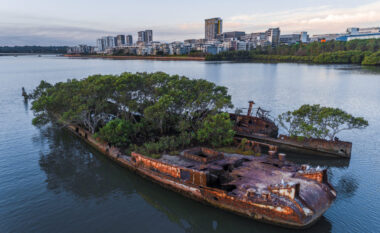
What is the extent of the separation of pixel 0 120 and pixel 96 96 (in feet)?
91.6

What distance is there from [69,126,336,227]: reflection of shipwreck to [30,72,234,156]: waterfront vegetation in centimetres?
313

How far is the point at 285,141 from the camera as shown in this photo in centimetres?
3575

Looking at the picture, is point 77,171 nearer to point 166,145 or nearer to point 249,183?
point 166,145

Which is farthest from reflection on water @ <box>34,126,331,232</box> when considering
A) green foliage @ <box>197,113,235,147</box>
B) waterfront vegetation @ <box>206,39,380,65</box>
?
waterfront vegetation @ <box>206,39,380,65</box>

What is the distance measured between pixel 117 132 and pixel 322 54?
147 m

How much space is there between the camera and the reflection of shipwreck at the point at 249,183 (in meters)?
19.0

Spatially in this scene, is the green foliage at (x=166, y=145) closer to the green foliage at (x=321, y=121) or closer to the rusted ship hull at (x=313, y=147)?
the rusted ship hull at (x=313, y=147)

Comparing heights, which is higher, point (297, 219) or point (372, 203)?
point (297, 219)

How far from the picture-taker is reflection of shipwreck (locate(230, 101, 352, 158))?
32.8 meters

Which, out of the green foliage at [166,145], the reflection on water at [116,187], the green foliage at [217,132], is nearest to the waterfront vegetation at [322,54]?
the green foliage at [217,132]

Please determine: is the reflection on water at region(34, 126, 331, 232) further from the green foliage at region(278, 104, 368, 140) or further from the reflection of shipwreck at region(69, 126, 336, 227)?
the green foliage at region(278, 104, 368, 140)

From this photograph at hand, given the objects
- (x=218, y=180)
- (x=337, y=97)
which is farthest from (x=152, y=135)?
(x=337, y=97)

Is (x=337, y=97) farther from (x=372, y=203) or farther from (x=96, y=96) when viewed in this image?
(x=96, y=96)

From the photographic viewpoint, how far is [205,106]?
36.4 meters
